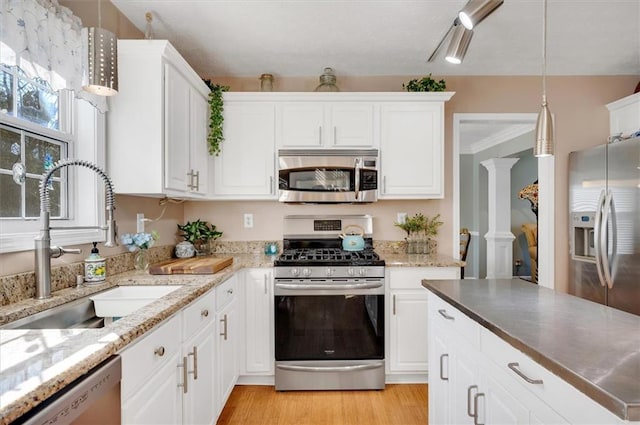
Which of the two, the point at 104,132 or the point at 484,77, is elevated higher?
the point at 484,77

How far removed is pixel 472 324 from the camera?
4.01 feet

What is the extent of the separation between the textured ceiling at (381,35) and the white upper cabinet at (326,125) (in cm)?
38

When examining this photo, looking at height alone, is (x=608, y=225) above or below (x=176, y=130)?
below

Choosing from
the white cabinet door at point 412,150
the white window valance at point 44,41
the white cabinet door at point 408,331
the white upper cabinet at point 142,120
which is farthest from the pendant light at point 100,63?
the white cabinet door at point 408,331

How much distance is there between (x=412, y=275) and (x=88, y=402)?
2040mm

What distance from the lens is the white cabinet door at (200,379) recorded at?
4.87 feet

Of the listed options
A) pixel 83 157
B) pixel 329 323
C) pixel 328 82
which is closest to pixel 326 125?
pixel 328 82

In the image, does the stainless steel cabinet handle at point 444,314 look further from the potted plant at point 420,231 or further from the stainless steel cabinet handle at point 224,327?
the potted plant at point 420,231

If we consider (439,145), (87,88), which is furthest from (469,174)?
(87,88)

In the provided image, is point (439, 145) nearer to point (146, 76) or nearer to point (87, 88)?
point (146, 76)

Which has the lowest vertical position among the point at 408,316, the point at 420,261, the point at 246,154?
the point at 408,316

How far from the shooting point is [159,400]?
3.94 ft

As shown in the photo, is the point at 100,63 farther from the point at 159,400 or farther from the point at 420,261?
the point at 420,261

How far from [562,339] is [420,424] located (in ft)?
4.78
